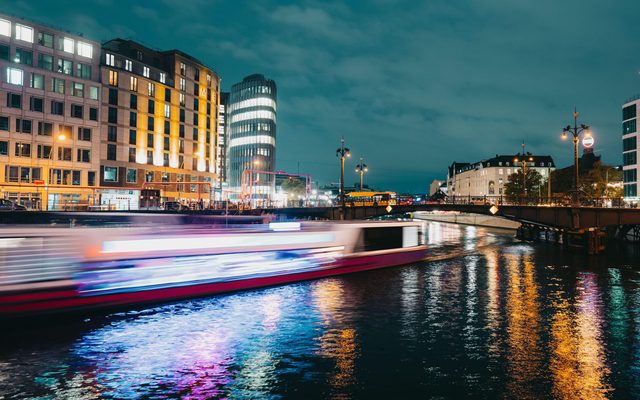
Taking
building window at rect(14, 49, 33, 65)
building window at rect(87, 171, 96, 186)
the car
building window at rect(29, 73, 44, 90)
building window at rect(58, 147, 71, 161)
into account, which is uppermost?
building window at rect(14, 49, 33, 65)

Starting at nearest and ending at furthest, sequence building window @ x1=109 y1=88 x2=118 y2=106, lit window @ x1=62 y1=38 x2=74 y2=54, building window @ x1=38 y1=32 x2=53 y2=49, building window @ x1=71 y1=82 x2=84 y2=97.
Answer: building window @ x1=38 y1=32 x2=53 y2=49 → lit window @ x1=62 y1=38 x2=74 y2=54 → building window @ x1=71 y1=82 x2=84 y2=97 → building window @ x1=109 y1=88 x2=118 y2=106

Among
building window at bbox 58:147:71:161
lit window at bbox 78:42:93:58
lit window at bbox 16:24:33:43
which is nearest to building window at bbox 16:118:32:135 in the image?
building window at bbox 58:147:71:161

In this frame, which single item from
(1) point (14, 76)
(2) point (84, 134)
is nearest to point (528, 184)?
(2) point (84, 134)

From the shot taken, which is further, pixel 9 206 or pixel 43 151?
pixel 43 151

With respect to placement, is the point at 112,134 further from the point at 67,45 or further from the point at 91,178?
the point at 67,45

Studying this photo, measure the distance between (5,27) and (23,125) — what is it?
43.3 ft

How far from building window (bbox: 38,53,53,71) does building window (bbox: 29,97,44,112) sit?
4716 millimetres

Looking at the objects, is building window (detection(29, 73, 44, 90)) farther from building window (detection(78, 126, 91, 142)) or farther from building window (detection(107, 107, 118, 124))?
building window (detection(107, 107, 118, 124))

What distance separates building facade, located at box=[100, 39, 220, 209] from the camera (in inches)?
3059

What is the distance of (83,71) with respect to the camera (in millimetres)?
73875

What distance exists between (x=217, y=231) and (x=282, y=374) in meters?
9.55

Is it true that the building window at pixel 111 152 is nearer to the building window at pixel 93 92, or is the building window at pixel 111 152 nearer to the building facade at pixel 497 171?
the building window at pixel 93 92

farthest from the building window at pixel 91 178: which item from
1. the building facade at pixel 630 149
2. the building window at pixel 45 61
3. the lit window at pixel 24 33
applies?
the building facade at pixel 630 149

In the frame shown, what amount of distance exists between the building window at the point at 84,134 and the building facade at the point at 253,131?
62.2m
